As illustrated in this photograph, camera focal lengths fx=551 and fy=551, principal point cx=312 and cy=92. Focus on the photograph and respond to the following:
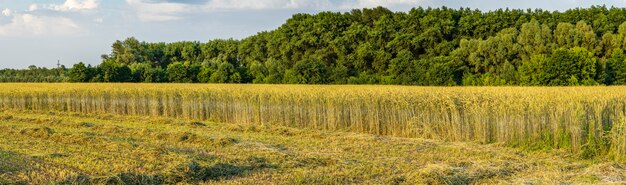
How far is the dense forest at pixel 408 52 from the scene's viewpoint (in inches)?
1453

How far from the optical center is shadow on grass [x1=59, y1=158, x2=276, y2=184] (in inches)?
300

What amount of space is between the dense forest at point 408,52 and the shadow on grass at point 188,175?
29032mm

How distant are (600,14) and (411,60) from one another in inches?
602

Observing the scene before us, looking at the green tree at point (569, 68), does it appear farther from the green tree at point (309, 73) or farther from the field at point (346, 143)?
the field at point (346, 143)

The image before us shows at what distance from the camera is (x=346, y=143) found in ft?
41.1

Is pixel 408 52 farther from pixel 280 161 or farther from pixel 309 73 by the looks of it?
pixel 280 161

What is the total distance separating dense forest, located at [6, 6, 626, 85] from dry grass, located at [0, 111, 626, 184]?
25.0 m

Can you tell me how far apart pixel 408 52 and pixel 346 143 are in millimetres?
33485

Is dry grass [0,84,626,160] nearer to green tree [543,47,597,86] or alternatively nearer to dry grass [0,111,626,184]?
dry grass [0,111,626,184]

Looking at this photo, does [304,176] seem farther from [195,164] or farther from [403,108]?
[403,108]

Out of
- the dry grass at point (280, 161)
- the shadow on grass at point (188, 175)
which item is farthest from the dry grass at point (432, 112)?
the shadow on grass at point (188, 175)

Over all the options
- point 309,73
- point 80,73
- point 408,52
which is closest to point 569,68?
point 408,52

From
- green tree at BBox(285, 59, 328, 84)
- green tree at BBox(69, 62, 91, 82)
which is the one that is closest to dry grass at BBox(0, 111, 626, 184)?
green tree at BBox(285, 59, 328, 84)

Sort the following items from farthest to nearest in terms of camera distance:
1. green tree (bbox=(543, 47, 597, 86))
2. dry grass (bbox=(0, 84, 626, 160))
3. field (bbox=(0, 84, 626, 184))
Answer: green tree (bbox=(543, 47, 597, 86)) → dry grass (bbox=(0, 84, 626, 160)) → field (bbox=(0, 84, 626, 184))
